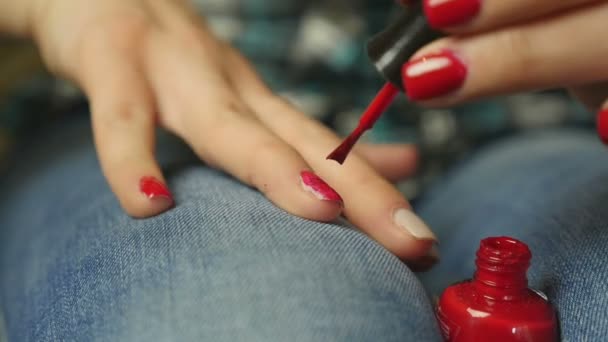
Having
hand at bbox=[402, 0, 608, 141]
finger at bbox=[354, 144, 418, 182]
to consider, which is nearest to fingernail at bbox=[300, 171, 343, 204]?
hand at bbox=[402, 0, 608, 141]

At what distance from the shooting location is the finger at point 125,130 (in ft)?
1.47

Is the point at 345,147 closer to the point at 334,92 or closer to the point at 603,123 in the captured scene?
the point at 603,123

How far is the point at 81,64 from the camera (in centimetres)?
57

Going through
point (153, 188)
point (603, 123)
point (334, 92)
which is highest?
point (603, 123)

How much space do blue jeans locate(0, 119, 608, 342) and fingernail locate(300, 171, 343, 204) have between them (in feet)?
0.06

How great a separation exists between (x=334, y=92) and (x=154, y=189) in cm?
42

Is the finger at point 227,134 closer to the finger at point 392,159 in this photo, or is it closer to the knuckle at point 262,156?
the knuckle at point 262,156

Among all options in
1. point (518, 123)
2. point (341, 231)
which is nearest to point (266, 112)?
point (341, 231)

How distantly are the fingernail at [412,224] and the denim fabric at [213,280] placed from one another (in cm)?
3

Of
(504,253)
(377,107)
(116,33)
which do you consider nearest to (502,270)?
(504,253)

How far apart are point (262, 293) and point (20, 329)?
21 cm

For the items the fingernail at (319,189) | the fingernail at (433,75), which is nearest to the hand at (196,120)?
the fingernail at (319,189)

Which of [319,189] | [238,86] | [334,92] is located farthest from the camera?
[334,92]

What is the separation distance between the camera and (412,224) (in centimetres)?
44
